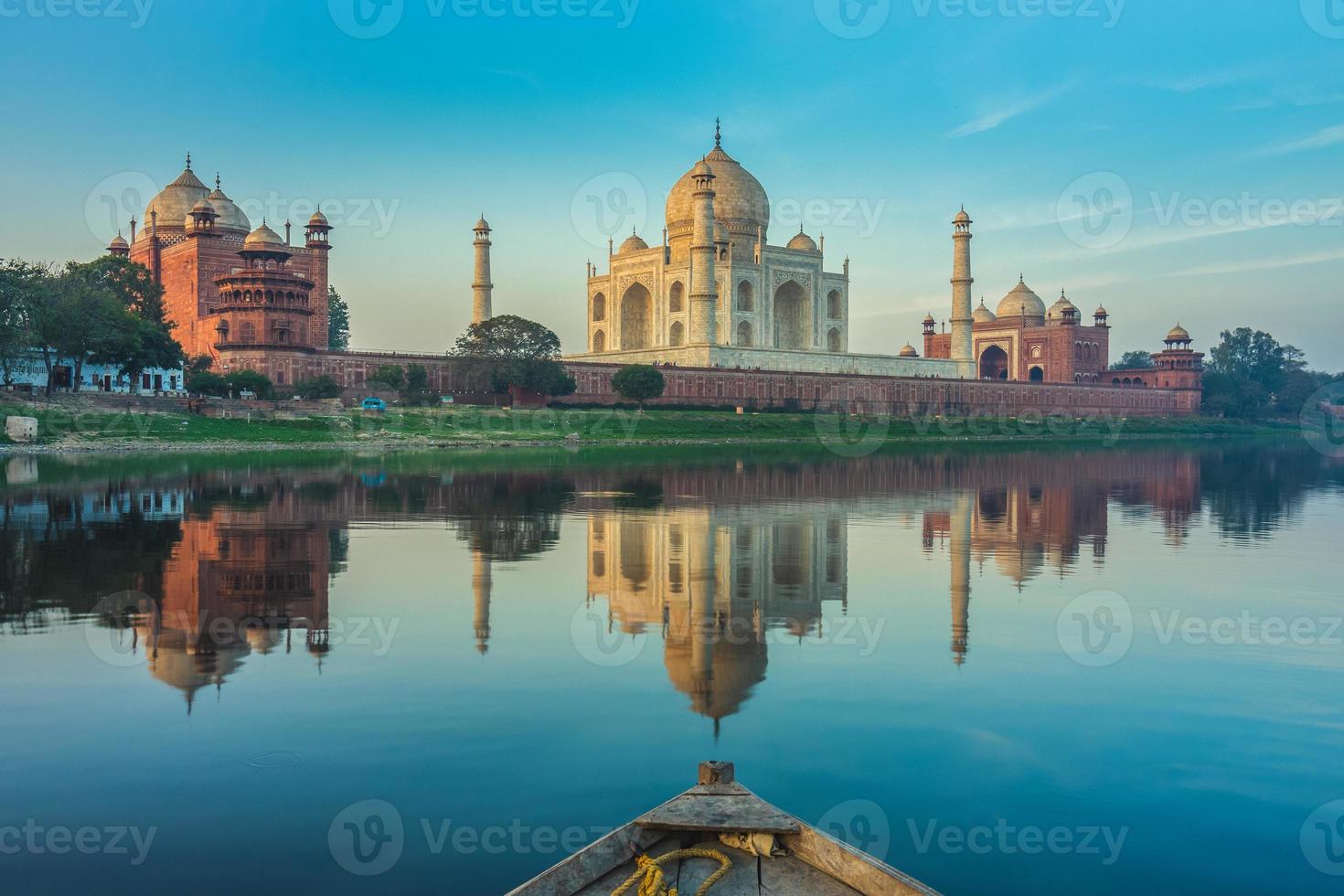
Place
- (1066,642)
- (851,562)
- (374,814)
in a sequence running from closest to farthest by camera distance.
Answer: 1. (374,814)
2. (1066,642)
3. (851,562)

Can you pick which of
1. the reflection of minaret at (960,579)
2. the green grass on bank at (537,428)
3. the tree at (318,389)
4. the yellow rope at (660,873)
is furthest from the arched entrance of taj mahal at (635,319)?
the yellow rope at (660,873)

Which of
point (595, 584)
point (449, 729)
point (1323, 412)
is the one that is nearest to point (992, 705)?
point (449, 729)

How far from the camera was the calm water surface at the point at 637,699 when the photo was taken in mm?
5074

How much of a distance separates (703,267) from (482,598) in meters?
46.3

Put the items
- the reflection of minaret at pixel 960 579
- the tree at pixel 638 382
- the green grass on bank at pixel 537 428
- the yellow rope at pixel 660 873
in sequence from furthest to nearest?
the tree at pixel 638 382, the green grass on bank at pixel 537 428, the reflection of minaret at pixel 960 579, the yellow rope at pixel 660 873

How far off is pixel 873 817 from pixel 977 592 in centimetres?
621

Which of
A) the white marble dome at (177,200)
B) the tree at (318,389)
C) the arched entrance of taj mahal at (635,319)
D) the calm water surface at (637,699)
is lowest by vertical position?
the calm water surface at (637,699)

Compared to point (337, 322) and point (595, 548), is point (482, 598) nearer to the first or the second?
point (595, 548)

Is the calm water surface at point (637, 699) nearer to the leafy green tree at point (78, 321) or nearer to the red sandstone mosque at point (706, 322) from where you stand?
the leafy green tree at point (78, 321)

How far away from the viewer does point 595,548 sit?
46.1 feet

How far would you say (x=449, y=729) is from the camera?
257 inches

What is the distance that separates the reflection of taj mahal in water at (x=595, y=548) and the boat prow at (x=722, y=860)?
2275mm

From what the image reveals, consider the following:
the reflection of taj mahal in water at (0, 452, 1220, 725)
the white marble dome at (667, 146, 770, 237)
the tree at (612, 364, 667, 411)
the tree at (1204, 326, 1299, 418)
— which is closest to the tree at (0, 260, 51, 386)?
the reflection of taj mahal in water at (0, 452, 1220, 725)

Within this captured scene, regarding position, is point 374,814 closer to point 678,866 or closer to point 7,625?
point 678,866
